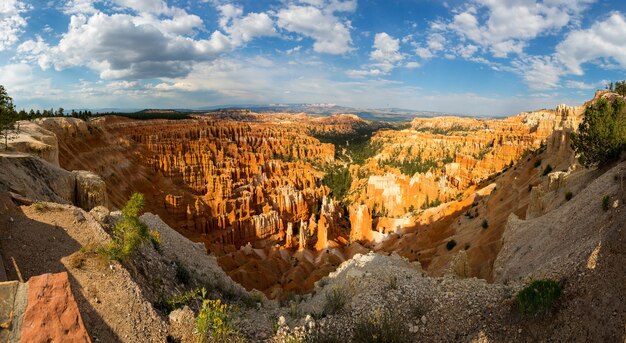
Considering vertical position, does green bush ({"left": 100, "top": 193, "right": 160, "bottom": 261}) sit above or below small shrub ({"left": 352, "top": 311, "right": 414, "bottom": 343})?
above

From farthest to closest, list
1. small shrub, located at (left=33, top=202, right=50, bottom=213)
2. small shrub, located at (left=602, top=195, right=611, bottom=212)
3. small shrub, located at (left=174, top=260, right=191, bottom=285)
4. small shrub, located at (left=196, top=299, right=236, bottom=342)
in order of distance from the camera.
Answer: small shrub, located at (left=602, top=195, right=611, bottom=212) → small shrub, located at (left=174, top=260, right=191, bottom=285) → small shrub, located at (left=33, top=202, right=50, bottom=213) → small shrub, located at (left=196, top=299, right=236, bottom=342)

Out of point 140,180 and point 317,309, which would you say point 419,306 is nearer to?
point 317,309

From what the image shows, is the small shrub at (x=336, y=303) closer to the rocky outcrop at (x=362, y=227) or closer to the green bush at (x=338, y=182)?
the rocky outcrop at (x=362, y=227)

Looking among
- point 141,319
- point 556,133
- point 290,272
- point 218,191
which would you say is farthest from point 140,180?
point 556,133

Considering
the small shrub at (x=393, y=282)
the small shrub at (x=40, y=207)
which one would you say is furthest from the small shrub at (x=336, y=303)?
the small shrub at (x=40, y=207)

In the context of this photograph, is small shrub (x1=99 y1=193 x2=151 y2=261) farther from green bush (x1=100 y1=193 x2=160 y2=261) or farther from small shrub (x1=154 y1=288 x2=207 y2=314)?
small shrub (x1=154 y1=288 x2=207 y2=314)

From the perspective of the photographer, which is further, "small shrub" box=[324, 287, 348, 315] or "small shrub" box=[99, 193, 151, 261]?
"small shrub" box=[324, 287, 348, 315]

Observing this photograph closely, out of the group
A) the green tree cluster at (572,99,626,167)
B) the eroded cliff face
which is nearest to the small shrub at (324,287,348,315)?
the eroded cliff face

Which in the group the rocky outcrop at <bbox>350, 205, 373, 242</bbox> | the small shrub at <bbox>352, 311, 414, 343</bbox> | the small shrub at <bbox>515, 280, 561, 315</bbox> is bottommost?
the rocky outcrop at <bbox>350, 205, 373, 242</bbox>
